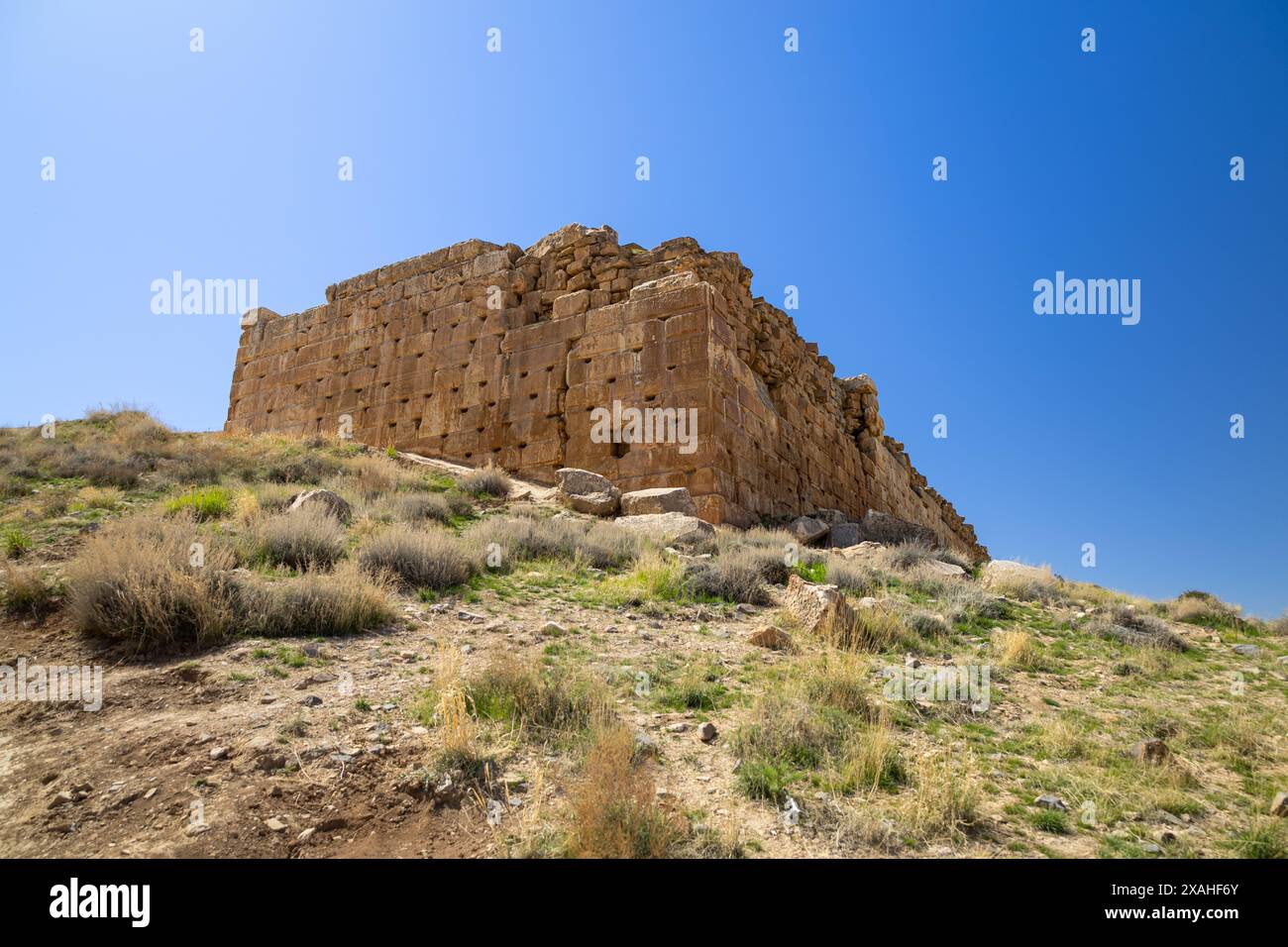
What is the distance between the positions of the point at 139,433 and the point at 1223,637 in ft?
51.5

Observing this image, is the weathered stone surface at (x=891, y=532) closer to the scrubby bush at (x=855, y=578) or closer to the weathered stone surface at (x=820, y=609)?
the scrubby bush at (x=855, y=578)

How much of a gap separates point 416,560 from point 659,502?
452 cm

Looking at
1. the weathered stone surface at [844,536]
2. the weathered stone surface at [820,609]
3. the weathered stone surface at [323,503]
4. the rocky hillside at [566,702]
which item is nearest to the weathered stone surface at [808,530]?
the weathered stone surface at [844,536]

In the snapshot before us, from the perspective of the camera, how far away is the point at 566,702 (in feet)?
13.1

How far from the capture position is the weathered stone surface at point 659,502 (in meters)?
10.4

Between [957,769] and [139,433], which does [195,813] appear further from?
[139,433]

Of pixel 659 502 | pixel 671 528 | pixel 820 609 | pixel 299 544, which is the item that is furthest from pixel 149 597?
pixel 659 502

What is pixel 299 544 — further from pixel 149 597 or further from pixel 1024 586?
pixel 1024 586

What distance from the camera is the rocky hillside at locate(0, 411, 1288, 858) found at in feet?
9.91

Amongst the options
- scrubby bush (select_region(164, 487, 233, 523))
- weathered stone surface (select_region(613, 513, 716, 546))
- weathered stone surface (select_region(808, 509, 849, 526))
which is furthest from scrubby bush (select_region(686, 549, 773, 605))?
weathered stone surface (select_region(808, 509, 849, 526))

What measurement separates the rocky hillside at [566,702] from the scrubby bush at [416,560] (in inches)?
1.0

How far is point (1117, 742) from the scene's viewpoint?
422 cm
